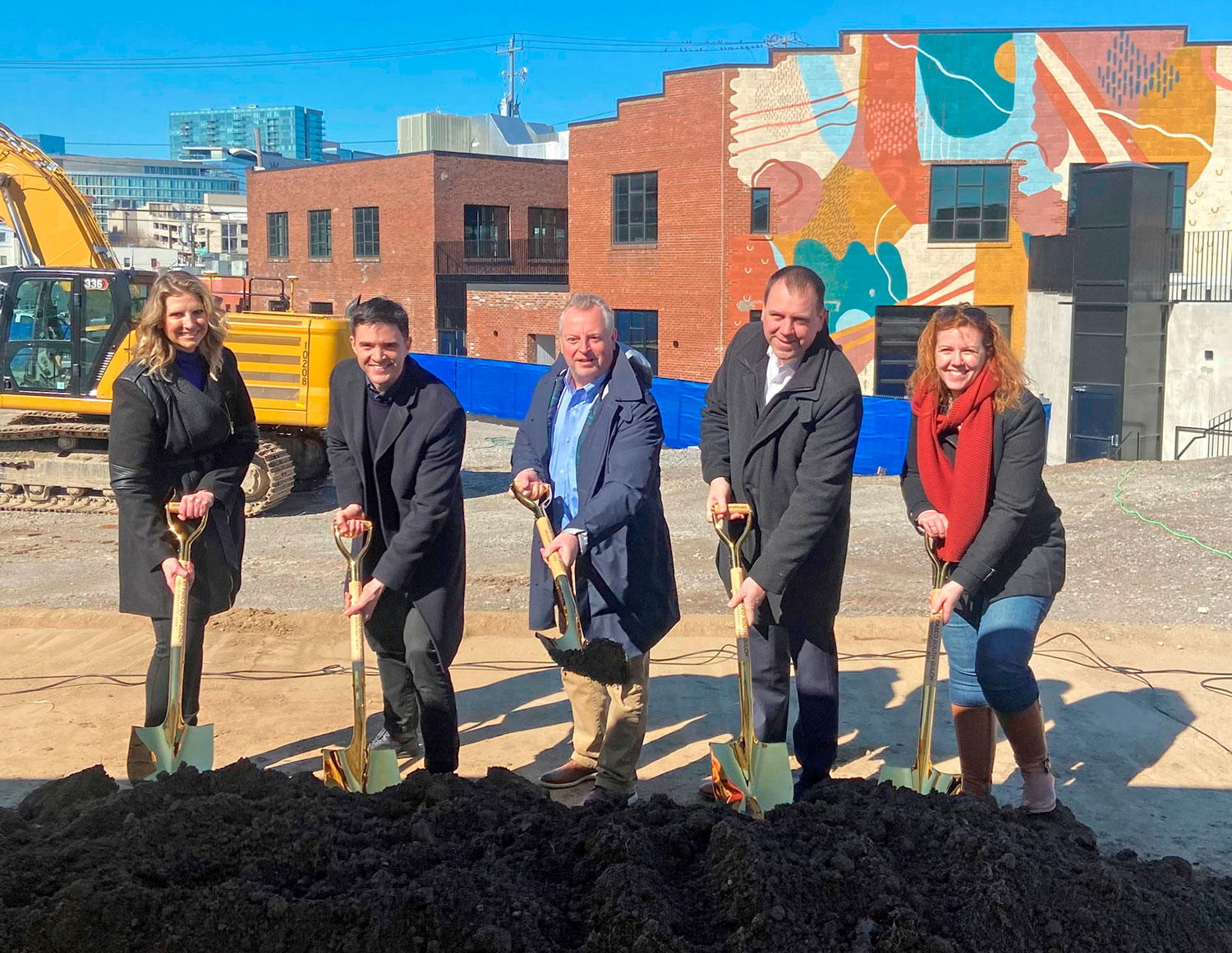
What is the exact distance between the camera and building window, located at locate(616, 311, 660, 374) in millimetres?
28844

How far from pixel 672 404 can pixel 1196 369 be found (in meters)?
9.58

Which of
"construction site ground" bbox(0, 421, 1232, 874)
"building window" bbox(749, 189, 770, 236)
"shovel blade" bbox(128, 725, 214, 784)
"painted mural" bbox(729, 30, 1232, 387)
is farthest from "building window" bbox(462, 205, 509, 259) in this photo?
"shovel blade" bbox(128, 725, 214, 784)

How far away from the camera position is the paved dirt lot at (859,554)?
8344 millimetres

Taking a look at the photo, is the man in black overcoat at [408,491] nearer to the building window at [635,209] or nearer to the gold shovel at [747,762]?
the gold shovel at [747,762]

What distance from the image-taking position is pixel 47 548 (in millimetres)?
10922

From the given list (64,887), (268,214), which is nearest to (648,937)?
(64,887)

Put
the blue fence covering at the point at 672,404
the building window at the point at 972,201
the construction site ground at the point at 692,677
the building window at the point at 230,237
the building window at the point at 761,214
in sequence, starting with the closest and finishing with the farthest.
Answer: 1. the construction site ground at the point at 692,677
2. the blue fence covering at the point at 672,404
3. the building window at the point at 972,201
4. the building window at the point at 761,214
5. the building window at the point at 230,237

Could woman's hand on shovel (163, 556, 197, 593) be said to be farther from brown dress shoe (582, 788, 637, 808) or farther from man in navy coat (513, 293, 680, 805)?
brown dress shoe (582, 788, 637, 808)

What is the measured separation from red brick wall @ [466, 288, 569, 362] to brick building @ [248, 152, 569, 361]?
0.12m

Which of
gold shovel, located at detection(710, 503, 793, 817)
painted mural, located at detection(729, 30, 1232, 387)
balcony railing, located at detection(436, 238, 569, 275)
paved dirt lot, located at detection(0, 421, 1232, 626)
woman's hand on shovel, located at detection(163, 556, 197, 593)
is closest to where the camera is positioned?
gold shovel, located at detection(710, 503, 793, 817)

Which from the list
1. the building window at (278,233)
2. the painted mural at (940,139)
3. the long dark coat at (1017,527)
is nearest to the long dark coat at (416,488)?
the long dark coat at (1017,527)

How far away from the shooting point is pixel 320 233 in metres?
38.6

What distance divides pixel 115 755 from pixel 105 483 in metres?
8.12

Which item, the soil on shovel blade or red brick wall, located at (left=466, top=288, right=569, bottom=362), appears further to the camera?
red brick wall, located at (left=466, top=288, right=569, bottom=362)
